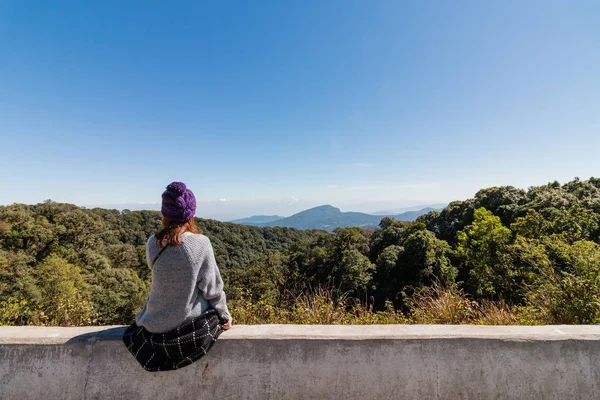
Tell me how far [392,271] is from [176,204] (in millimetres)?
23342

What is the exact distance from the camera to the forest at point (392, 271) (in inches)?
124

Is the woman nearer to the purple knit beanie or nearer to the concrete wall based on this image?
the purple knit beanie

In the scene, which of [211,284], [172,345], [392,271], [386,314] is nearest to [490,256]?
[392,271]

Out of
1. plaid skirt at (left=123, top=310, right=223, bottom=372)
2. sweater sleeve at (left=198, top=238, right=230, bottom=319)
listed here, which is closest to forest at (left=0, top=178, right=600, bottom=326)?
sweater sleeve at (left=198, top=238, right=230, bottom=319)

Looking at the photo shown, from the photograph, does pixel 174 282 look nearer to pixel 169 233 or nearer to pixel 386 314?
pixel 169 233

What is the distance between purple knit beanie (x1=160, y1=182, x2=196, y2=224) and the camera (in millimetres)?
1574

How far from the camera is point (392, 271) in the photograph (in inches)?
885

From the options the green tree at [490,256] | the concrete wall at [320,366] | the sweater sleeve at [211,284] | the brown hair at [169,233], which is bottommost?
the green tree at [490,256]

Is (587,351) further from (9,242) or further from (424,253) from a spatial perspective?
(9,242)

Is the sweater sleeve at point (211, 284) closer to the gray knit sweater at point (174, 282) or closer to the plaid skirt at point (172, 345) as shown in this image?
the gray knit sweater at point (174, 282)

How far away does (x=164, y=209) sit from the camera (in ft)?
5.29

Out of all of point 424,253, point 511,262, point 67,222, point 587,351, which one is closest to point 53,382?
point 587,351

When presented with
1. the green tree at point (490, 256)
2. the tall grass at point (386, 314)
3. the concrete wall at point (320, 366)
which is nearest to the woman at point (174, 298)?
the concrete wall at point (320, 366)

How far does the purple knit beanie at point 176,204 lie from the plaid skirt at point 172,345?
61 cm
